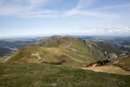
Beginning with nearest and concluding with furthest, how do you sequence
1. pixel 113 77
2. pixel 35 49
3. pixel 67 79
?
pixel 67 79, pixel 113 77, pixel 35 49

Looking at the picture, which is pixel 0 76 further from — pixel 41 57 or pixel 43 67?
pixel 41 57

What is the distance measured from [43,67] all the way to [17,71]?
6.29 metres

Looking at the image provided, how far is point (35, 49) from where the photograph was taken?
160 m

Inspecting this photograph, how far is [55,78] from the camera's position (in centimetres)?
3759

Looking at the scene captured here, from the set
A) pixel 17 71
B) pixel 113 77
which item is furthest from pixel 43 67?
pixel 113 77

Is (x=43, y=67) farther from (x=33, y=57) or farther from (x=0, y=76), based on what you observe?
(x=33, y=57)

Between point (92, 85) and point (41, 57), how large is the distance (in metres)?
114

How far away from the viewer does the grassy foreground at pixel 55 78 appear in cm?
3462

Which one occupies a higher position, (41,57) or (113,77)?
(113,77)

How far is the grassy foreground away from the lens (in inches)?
1363

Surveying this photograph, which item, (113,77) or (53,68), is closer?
(113,77)

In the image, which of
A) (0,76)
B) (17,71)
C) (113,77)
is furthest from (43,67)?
(113,77)

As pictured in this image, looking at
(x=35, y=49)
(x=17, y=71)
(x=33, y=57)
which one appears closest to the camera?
(x=17, y=71)

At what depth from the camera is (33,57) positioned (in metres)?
145
